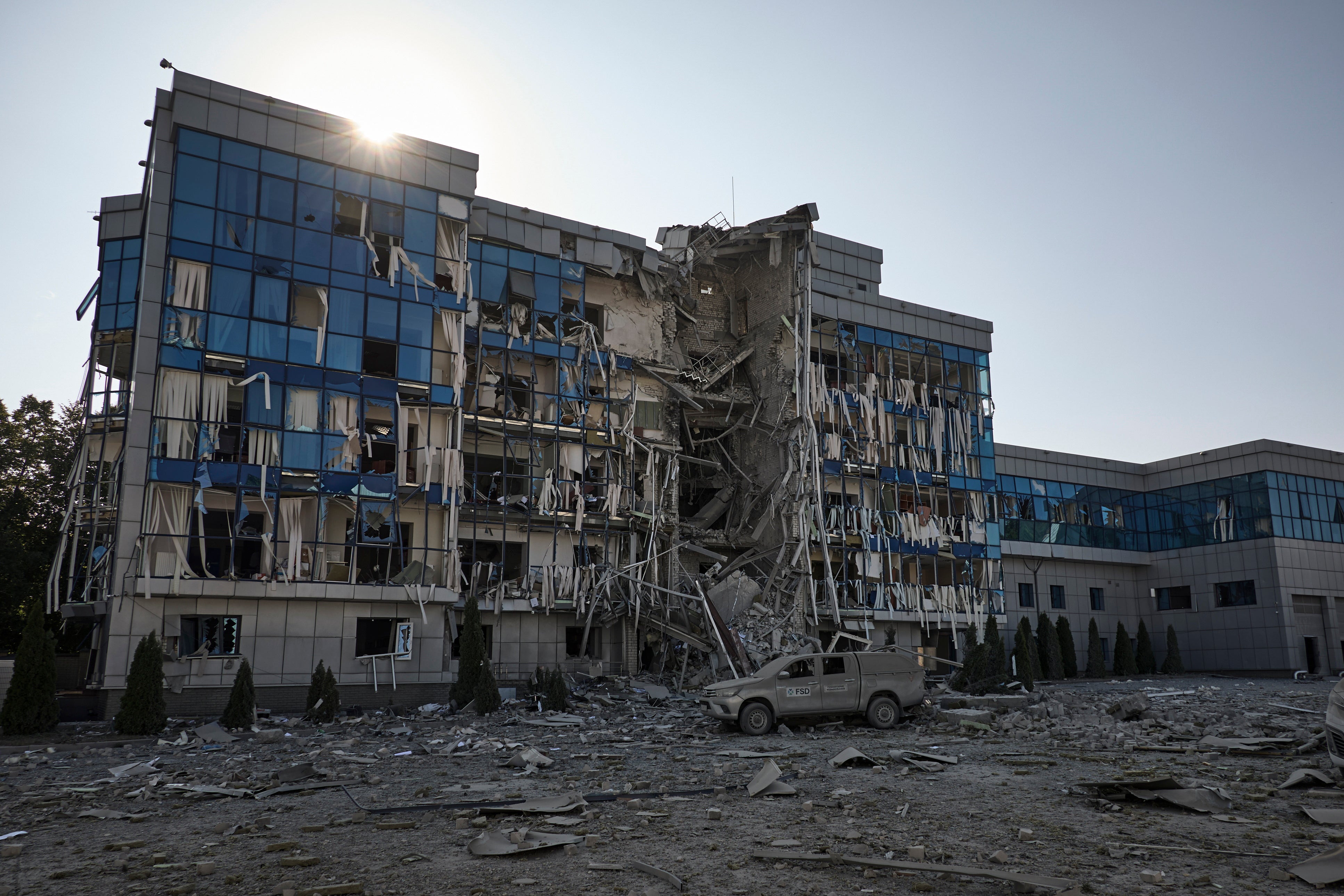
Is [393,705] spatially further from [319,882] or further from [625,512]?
[319,882]

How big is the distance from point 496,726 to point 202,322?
14.8m

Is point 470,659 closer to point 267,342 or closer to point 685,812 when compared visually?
point 267,342

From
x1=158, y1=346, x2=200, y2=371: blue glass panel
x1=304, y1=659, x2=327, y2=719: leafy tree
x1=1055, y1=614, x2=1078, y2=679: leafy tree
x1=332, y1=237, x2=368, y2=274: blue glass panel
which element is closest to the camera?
x1=304, y1=659, x2=327, y2=719: leafy tree

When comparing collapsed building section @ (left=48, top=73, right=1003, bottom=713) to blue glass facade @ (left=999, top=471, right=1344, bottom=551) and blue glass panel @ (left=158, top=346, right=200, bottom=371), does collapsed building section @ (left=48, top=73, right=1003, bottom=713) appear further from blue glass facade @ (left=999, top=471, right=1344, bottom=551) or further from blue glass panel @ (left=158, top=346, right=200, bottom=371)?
blue glass facade @ (left=999, top=471, right=1344, bottom=551)

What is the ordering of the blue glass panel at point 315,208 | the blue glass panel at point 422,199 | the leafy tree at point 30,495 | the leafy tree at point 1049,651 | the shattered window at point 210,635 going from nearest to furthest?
the shattered window at point 210,635 < the blue glass panel at point 315,208 < the blue glass panel at point 422,199 < the leafy tree at point 30,495 < the leafy tree at point 1049,651

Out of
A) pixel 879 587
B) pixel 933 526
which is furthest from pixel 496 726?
pixel 933 526

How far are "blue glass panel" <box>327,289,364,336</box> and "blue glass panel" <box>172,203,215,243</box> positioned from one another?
12.7 feet

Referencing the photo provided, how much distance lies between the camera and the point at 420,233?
30.8m

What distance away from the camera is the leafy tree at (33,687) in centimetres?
2073

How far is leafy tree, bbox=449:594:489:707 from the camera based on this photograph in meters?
25.9

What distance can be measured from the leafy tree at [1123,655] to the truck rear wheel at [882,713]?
31618 mm

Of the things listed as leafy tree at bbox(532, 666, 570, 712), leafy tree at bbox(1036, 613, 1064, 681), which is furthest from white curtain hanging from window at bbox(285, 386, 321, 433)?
leafy tree at bbox(1036, 613, 1064, 681)

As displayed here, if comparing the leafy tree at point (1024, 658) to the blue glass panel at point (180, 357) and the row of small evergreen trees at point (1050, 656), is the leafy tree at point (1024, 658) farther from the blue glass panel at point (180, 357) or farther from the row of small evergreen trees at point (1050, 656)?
the blue glass panel at point (180, 357)

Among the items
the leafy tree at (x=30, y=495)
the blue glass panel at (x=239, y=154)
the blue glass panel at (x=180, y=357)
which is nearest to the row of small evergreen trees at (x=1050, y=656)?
the blue glass panel at (x=180, y=357)
